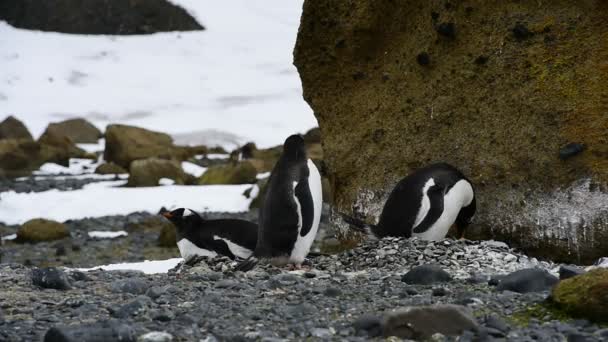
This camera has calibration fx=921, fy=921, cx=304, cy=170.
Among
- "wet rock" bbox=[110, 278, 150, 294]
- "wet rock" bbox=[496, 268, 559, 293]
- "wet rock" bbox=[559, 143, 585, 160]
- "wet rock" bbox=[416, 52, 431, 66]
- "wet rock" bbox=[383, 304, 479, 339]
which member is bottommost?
"wet rock" bbox=[110, 278, 150, 294]

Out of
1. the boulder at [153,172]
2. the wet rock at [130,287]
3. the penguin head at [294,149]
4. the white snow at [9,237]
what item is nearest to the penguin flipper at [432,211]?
the penguin head at [294,149]

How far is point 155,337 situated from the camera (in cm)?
297

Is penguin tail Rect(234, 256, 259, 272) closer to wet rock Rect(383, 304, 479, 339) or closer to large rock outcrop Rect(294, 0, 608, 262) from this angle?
large rock outcrop Rect(294, 0, 608, 262)

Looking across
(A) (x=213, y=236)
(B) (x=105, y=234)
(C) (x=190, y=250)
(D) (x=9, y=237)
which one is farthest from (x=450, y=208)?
(D) (x=9, y=237)

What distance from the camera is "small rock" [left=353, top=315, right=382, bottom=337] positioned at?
3078 millimetres

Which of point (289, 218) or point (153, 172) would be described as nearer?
point (289, 218)

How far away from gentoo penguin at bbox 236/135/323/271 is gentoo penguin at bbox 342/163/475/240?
0.50m

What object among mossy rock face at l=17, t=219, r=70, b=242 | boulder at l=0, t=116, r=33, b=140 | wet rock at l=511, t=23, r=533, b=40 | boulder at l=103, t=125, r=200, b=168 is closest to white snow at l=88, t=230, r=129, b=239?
mossy rock face at l=17, t=219, r=70, b=242

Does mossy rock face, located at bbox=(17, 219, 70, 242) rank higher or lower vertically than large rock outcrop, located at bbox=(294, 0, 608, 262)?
lower

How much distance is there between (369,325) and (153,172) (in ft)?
37.5

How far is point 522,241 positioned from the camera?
5.49m

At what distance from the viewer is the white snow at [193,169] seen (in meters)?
16.0

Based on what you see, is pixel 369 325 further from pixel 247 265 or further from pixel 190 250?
pixel 190 250

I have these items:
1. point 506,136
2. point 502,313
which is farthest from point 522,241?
point 502,313
